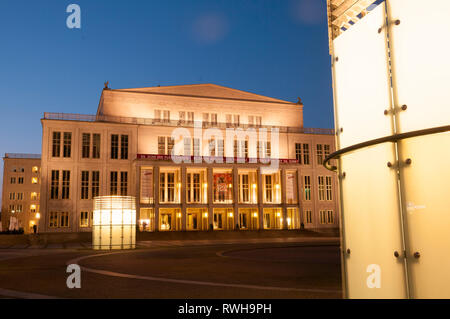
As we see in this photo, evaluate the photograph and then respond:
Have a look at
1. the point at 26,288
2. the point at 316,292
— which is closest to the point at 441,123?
the point at 316,292

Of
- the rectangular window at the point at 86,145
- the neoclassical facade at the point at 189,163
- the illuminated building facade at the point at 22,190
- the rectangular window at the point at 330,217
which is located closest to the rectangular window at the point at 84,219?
the neoclassical facade at the point at 189,163

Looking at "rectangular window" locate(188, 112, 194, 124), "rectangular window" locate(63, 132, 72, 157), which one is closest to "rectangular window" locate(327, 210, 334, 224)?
"rectangular window" locate(188, 112, 194, 124)

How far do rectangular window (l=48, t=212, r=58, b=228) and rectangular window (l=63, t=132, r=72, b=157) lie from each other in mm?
6965

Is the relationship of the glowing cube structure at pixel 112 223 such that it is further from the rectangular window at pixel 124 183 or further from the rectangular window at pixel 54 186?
the rectangular window at pixel 54 186

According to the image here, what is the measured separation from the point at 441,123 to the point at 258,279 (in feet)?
25.2

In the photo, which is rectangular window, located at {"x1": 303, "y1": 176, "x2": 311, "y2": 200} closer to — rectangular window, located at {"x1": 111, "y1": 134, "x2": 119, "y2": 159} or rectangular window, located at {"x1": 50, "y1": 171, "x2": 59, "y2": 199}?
rectangular window, located at {"x1": 111, "y1": 134, "x2": 119, "y2": 159}

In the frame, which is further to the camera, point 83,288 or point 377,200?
point 83,288

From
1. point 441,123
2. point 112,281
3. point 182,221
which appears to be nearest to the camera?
point 441,123

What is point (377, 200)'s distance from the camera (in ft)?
11.3

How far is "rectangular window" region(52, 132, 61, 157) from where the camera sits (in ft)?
164

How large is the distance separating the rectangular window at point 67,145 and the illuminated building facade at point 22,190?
62.7 meters

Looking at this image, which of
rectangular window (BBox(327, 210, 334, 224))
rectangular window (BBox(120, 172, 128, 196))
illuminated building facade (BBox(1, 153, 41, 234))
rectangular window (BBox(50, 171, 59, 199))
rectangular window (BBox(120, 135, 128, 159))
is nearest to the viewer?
rectangular window (BBox(50, 171, 59, 199))

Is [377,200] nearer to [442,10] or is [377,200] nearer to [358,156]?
[358,156]

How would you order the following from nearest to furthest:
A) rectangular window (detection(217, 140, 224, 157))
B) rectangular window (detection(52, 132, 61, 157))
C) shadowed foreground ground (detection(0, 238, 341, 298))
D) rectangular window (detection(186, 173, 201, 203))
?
shadowed foreground ground (detection(0, 238, 341, 298))
rectangular window (detection(52, 132, 61, 157))
rectangular window (detection(186, 173, 201, 203))
rectangular window (detection(217, 140, 224, 157))
